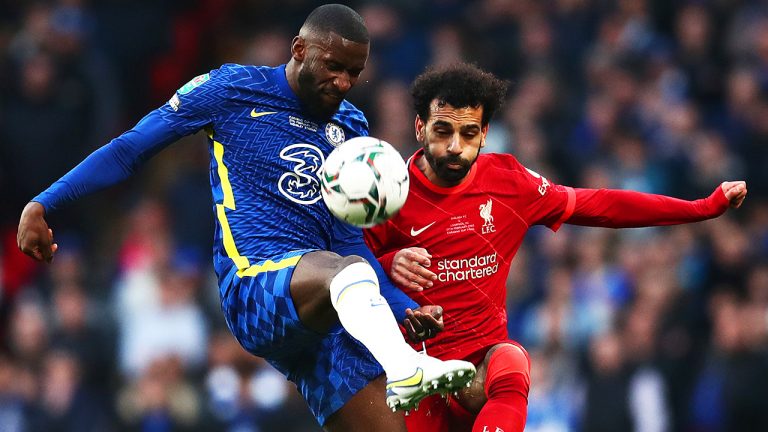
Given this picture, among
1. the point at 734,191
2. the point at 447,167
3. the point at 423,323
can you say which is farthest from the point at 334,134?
the point at 734,191

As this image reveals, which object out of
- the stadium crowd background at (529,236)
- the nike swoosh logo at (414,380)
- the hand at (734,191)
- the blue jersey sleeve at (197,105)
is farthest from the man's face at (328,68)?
the stadium crowd background at (529,236)

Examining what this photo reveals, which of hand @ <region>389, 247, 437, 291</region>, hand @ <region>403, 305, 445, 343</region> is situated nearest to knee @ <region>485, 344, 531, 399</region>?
hand @ <region>403, 305, 445, 343</region>

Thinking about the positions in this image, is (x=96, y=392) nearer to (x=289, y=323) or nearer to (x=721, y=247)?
(x=721, y=247)

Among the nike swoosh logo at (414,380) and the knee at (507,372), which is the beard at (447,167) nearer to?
the knee at (507,372)

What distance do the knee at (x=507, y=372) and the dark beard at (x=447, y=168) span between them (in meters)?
0.83

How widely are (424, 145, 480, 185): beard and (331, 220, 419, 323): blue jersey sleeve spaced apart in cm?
48

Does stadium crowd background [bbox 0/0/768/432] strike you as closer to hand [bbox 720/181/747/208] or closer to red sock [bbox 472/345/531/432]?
hand [bbox 720/181/747/208]

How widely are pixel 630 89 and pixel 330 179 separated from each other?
648 cm

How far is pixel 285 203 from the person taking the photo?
614 centimetres

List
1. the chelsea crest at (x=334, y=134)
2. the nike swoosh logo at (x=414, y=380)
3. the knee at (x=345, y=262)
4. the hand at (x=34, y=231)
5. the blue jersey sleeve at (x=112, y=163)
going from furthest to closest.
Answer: the chelsea crest at (x=334, y=134) < the blue jersey sleeve at (x=112, y=163) < the hand at (x=34, y=231) < the knee at (x=345, y=262) < the nike swoosh logo at (x=414, y=380)

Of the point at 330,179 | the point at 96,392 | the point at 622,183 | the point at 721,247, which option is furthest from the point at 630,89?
the point at 330,179

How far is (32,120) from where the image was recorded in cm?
1248

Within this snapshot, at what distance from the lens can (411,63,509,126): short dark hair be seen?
625cm

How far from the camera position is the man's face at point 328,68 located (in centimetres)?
598
